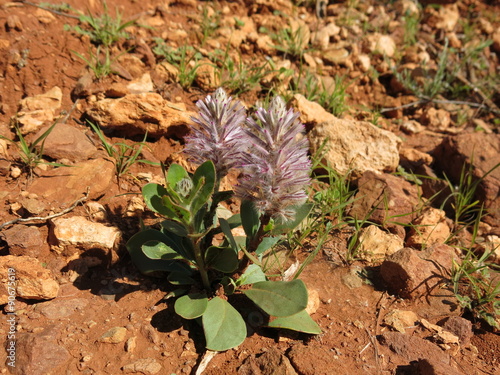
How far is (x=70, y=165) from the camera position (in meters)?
3.68

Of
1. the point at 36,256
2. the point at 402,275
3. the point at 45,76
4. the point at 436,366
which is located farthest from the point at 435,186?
the point at 45,76

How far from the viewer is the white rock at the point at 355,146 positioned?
14.0 ft

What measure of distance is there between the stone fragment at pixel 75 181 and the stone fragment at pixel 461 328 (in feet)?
9.32

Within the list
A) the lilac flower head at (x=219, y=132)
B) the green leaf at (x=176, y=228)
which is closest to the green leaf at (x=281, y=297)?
the green leaf at (x=176, y=228)

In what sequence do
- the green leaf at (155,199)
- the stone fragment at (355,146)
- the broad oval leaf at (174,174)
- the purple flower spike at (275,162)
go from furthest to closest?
the stone fragment at (355,146) → the broad oval leaf at (174,174) → the green leaf at (155,199) → the purple flower spike at (275,162)

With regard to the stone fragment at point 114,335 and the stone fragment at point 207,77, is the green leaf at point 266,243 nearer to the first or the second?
the stone fragment at point 114,335

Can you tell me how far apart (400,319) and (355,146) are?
6.12ft

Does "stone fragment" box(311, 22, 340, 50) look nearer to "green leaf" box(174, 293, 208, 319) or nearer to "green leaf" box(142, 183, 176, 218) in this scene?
"green leaf" box(142, 183, 176, 218)

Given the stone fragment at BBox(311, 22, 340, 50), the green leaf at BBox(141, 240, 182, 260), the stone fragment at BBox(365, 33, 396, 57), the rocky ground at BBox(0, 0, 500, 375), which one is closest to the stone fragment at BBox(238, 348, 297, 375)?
the rocky ground at BBox(0, 0, 500, 375)

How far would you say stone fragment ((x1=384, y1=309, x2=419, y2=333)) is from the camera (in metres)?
2.97

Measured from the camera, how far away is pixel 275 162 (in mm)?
2396

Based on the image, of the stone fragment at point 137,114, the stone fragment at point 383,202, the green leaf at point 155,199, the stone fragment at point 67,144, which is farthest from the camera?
the stone fragment at point 137,114

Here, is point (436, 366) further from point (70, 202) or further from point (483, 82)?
point (483, 82)

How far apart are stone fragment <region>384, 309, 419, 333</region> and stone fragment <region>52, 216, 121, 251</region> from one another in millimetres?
2059
